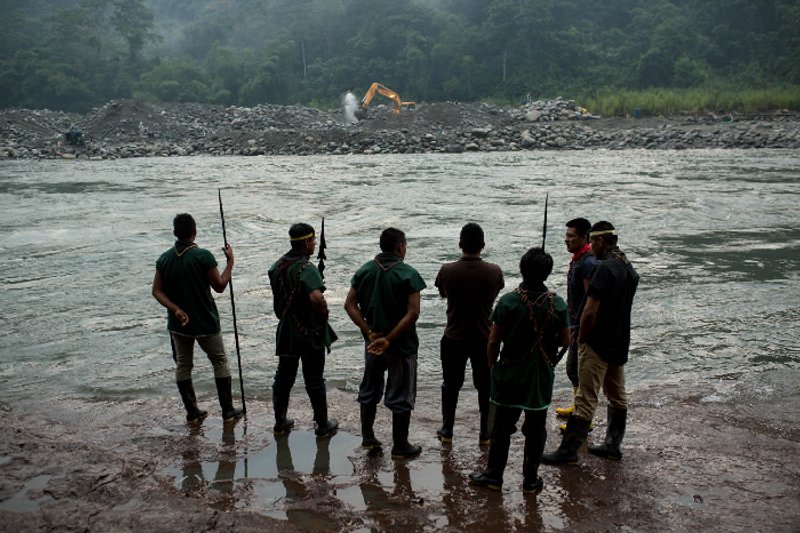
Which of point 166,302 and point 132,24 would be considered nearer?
point 166,302

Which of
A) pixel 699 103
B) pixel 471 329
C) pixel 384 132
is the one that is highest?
pixel 699 103

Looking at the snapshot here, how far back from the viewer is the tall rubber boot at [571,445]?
16.5 ft

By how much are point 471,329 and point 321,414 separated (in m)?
1.34

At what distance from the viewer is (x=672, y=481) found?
15.6ft

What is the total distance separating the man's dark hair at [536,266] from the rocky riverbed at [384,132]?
3837 centimetres

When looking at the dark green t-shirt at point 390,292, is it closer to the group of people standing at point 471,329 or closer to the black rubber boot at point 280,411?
the group of people standing at point 471,329

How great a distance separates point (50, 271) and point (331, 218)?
7796 millimetres

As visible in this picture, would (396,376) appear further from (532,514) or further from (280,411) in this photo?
(532,514)

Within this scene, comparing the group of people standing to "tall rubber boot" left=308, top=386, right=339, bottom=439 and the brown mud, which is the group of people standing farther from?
the brown mud

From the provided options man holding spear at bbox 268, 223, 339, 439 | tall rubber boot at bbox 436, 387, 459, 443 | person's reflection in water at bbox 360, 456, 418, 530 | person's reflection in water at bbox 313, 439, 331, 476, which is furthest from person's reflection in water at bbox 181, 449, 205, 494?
tall rubber boot at bbox 436, 387, 459, 443

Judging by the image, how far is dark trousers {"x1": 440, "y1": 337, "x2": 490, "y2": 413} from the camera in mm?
5199

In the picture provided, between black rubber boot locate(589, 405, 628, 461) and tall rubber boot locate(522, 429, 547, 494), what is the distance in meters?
0.80

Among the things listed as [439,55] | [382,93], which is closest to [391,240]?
[382,93]

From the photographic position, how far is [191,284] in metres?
5.50
